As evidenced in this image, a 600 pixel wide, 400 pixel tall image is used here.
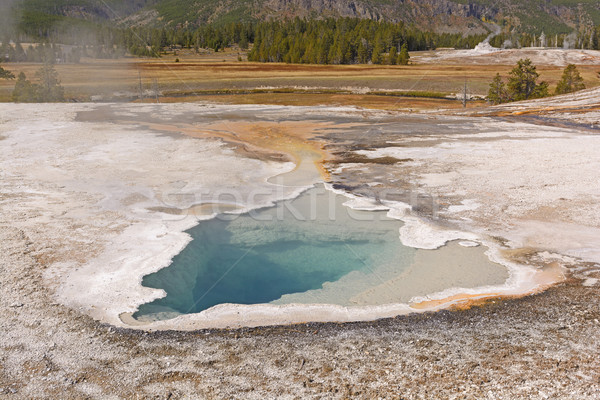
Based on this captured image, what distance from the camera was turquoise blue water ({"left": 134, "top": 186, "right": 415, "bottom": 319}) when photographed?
7.36 meters

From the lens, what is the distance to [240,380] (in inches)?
197

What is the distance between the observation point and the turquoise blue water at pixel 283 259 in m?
7.36

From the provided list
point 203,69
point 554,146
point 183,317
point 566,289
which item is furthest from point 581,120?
point 203,69

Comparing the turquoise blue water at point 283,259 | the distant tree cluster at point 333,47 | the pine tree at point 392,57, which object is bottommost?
the turquoise blue water at point 283,259

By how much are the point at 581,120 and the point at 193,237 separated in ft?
68.1

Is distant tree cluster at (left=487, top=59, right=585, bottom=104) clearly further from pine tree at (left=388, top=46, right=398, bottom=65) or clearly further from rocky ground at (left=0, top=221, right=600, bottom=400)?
pine tree at (left=388, top=46, right=398, bottom=65)

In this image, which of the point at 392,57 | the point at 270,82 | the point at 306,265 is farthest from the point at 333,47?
the point at 306,265

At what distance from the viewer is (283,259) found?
352 inches

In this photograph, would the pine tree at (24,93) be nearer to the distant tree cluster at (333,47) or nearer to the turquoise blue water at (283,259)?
the turquoise blue water at (283,259)

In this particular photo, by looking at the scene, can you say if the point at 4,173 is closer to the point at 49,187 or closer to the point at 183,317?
the point at 49,187

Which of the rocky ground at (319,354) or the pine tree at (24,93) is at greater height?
the pine tree at (24,93)

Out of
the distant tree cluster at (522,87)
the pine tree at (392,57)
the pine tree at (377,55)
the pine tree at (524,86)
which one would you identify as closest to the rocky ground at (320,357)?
the distant tree cluster at (522,87)

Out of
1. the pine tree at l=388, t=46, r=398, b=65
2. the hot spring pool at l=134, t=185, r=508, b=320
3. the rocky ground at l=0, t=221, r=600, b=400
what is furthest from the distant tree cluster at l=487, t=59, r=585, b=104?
the pine tree at l=388, t=46, r=398, b=65

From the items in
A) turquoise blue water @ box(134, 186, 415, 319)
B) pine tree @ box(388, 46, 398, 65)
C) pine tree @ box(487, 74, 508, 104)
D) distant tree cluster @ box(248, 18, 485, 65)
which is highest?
distant tree cluster @ box(248, 18, 485, 65)
